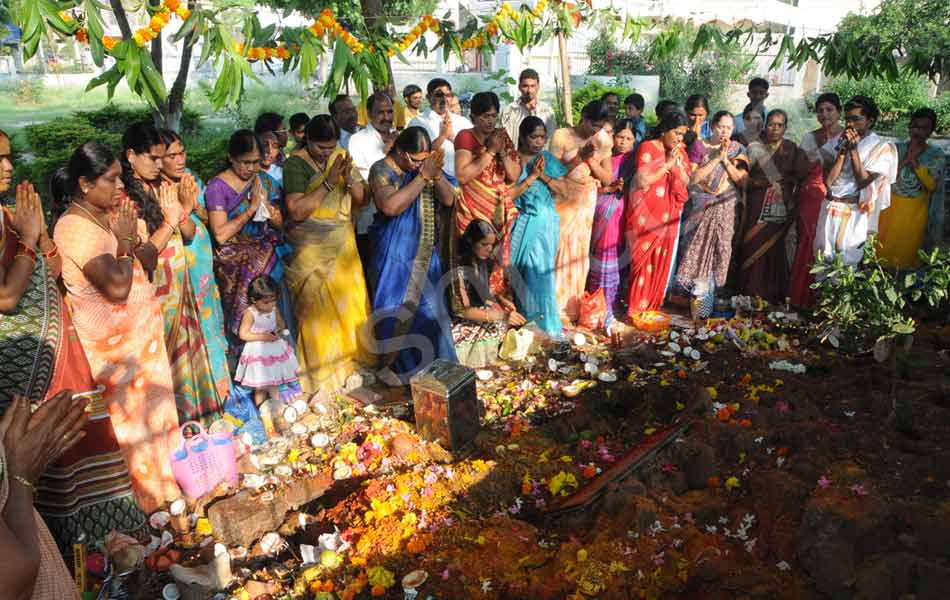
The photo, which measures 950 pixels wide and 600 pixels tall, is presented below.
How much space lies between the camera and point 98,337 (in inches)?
130

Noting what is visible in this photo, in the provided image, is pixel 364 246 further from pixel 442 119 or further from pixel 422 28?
pixel 422 28

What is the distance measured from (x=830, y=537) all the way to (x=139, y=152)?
373 cm

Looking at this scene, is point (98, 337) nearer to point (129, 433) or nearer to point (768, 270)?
point (129, 433)

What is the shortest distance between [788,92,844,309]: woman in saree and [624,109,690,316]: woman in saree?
1039 millimetres

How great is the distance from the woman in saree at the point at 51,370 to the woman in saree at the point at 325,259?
1637mm

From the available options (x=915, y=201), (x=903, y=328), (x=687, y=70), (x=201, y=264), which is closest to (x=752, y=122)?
(x=915, y=201)

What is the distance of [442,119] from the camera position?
Answer: 693 centimetres

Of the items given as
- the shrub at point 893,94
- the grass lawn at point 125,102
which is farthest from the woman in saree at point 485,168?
the grass lawn at point 125,102

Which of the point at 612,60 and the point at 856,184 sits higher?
the point at 612,60

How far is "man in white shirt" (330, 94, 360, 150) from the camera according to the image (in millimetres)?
6234

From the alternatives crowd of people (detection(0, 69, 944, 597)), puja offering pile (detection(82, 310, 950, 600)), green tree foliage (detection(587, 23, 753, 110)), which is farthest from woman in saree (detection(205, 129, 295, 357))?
green tree foliage (detection(587, 23, 753, 110))

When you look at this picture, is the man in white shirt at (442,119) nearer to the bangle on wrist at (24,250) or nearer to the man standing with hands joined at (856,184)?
the man standing with hands joined at (856,184)

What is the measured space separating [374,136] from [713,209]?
9.75 ft

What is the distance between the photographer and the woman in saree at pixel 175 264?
3.72m
